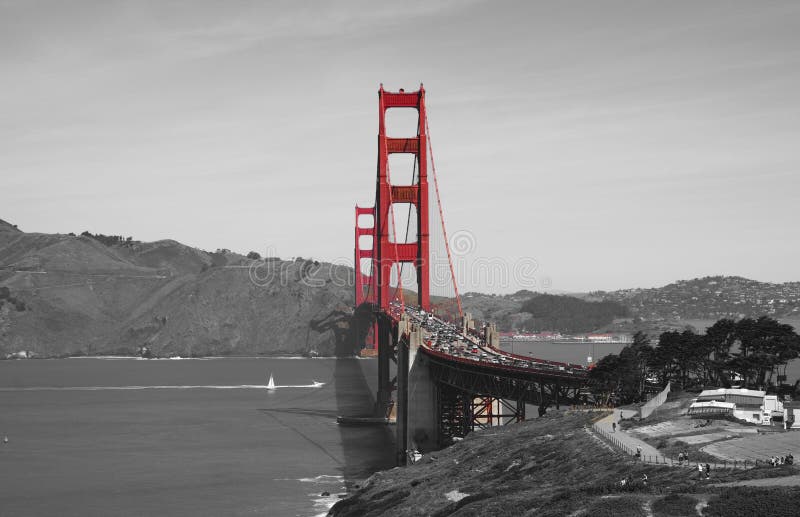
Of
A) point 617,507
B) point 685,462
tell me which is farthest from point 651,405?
point 617,507

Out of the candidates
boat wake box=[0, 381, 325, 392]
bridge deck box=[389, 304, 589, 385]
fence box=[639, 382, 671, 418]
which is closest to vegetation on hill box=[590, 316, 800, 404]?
bridge deck box=[389, 304, 589, 385]

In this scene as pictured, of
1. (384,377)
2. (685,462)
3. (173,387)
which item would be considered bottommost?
(173,387)

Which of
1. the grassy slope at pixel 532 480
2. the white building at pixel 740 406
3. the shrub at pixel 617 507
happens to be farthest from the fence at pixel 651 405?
the shrub at pixel 617 507

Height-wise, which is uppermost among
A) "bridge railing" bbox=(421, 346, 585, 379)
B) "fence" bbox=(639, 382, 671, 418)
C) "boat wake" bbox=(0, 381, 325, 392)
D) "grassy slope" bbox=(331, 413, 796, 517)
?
"bridge railing" bbox=(421, 346, 585, 379)

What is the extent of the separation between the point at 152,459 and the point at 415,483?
36.9 metres

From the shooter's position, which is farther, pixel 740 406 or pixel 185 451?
pixel 185 451

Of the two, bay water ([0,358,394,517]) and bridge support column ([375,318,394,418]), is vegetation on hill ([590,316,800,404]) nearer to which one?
bay water ([0,358,394,517])

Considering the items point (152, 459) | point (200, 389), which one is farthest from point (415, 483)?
point (200, 389)

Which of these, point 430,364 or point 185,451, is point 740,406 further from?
point 185,451

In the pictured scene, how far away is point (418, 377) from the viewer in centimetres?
7794

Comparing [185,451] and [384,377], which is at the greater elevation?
[384,377]

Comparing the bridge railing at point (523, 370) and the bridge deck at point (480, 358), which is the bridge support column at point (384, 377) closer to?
the bridge deck at point (480, 358)

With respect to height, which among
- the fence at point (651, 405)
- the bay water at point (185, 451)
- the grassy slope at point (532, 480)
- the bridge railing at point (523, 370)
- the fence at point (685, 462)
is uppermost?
the bridge railing at point (523, 370)

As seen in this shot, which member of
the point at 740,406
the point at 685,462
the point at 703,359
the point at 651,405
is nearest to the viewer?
the point at 685,462
